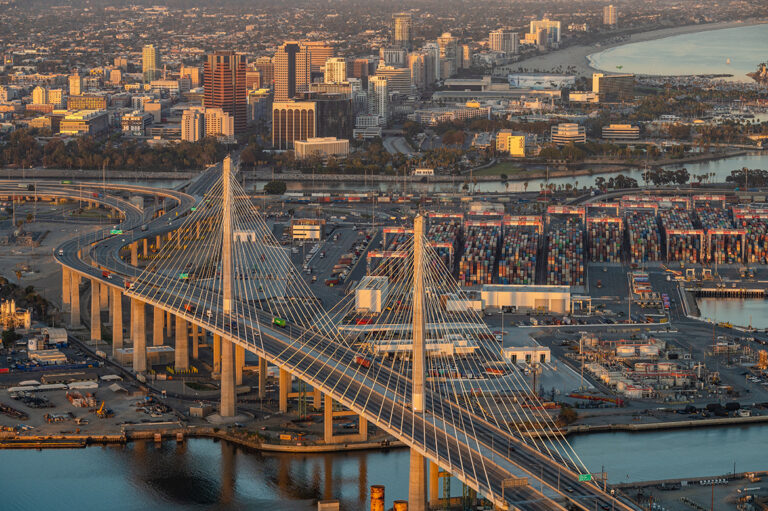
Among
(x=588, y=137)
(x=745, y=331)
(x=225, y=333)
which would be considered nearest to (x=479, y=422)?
(x=225, y=333)

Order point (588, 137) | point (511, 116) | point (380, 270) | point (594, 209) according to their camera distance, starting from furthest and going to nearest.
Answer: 1. point (511, 116)
2. point (588, 137)
3. point (594, 209)
4. point (380, 270)

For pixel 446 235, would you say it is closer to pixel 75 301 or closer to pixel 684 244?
pixel 684 244

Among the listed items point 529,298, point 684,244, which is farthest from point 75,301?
point 684,244

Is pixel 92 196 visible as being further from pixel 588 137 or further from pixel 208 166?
pixel 588 137

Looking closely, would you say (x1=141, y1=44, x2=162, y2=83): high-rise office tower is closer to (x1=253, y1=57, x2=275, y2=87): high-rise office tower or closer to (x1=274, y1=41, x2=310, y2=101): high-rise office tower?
(x1=253, y1=57, x2=275, y2=87): high-rise office tower

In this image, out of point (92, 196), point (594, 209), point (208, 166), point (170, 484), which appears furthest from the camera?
point (208, 166)

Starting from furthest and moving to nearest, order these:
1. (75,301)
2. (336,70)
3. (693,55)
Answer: (693,55) → (336,70) → (75,301)

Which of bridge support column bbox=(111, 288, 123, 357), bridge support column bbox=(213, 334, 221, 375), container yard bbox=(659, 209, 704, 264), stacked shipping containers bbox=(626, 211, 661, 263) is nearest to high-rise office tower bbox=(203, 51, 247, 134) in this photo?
stacked shipping containers bbox=(626, 211, 661, 263)
